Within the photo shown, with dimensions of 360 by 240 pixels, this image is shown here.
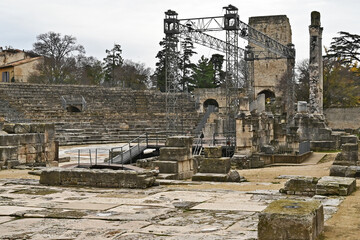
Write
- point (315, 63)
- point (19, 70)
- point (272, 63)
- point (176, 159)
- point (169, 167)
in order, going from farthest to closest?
point (272, 63) → point (19, 70) → point (315, 63) → point (176, 159) → point (169, 167)

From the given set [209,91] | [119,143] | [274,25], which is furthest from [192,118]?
[274,25]

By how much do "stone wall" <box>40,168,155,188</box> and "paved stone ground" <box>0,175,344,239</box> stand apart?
1.36 ft

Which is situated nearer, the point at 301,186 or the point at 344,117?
the point at 301,186

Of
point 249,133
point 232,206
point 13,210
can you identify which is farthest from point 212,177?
point 249,133

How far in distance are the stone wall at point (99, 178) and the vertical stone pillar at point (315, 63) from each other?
65.3 feet

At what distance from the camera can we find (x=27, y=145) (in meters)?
18.7

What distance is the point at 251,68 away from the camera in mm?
58156

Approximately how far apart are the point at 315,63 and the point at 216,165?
56.9 feet

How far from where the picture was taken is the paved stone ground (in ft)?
23.3

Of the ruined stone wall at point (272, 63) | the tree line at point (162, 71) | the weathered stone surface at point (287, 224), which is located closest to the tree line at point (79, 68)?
the tree line at point (162, 71)

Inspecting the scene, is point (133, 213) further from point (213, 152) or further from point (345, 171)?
point (345, 171)

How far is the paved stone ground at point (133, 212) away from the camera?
710 centimetres

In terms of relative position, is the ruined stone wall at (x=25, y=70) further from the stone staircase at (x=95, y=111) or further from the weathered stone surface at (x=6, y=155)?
the weathered stone surface at (x=6, y=155)

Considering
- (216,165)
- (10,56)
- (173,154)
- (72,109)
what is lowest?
(216,165)
